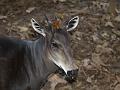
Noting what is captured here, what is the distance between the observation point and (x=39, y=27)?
6.73 m

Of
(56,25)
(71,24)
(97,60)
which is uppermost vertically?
(56,25)

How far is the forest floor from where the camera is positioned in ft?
27.6

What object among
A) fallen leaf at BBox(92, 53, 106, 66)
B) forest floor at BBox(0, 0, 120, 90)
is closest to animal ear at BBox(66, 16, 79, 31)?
forest floor at BBox(0, 0, 120, 90)

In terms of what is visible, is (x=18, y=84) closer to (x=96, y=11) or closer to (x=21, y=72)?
(x=21, y=72)

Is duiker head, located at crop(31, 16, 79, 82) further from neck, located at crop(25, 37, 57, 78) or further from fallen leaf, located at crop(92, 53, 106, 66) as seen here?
fallen leaf, located at crop(92, 53, 106, 66)

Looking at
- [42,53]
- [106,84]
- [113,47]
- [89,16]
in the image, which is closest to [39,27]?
[42,53]

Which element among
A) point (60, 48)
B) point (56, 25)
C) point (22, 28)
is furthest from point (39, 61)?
point (22, 28)

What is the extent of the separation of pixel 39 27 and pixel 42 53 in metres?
0.48

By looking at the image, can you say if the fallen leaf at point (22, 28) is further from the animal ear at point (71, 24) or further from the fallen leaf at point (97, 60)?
the animal ear at point (71, 24)

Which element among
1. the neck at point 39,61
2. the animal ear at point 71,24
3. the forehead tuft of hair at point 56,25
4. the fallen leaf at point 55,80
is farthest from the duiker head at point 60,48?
the fallen leaf at point 55,80

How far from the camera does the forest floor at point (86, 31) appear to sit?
27.6 feet

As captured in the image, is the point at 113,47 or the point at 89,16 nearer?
the point at 113,47

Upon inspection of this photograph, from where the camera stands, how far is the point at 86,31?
32.1 feet

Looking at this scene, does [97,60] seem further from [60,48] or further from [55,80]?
[60,48]
